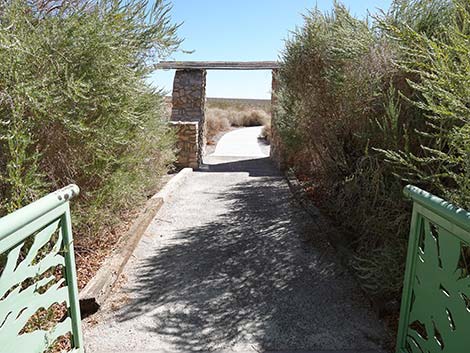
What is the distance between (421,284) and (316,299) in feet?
4.44

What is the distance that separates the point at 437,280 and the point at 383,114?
2186 mm

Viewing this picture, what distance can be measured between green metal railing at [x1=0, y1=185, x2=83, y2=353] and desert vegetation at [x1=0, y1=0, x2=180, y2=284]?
109 centimetres

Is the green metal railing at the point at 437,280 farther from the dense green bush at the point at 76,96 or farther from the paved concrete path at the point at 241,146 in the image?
the paved concrete path at the point at 241,146

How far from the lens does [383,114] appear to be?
12.2 ft

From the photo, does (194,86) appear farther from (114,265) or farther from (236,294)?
(236,294)

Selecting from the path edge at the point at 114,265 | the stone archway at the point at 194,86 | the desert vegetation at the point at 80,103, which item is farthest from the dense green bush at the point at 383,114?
the stone archway at the point at 194,86

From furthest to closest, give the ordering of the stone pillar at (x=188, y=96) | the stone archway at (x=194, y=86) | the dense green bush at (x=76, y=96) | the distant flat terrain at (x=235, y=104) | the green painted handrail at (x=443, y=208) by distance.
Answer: the distant flat terrain at (x=235, y=104) → the stone pillar at (x=188, y=96) → the stone archway at (x=194, y=86) → the dense green bush at (x=76, y=96) → the green painted handrail at (x=443, y=208)

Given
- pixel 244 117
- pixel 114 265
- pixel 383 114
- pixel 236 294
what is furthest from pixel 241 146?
pixel 236 294

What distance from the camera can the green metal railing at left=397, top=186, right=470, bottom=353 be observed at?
1686 millimetres

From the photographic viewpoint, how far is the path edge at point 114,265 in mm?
3117

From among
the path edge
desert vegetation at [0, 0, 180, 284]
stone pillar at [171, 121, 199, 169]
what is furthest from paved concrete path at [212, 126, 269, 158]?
desert vegetation at [0, 0, 180, 284]

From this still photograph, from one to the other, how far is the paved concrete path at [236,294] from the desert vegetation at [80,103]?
771mm

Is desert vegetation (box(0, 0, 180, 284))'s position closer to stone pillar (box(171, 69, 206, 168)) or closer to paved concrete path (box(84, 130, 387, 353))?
paved concrete path (box(84, 130, 387, 353))

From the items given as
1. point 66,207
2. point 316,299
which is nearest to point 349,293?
point 316,299
